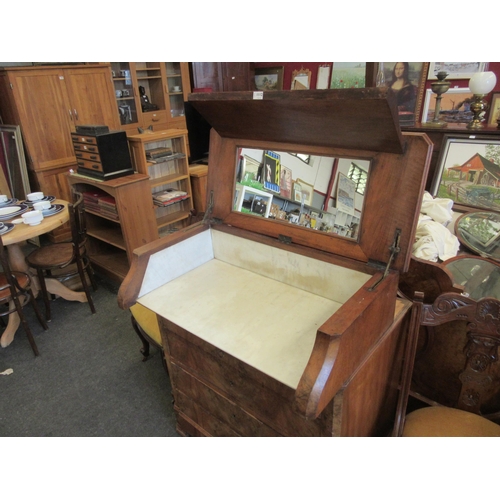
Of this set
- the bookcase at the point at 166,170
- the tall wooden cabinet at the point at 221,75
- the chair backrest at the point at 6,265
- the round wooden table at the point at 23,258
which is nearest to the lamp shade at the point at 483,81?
the bookcase at the point at 166,170

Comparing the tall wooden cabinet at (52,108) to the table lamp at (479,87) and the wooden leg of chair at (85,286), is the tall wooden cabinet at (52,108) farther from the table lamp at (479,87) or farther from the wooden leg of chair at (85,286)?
the table lamp at (479,87)

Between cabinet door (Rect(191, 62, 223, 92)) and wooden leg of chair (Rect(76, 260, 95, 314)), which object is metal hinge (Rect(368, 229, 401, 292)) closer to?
wooden leg of chair (Rect(76, 260, 95, 314))

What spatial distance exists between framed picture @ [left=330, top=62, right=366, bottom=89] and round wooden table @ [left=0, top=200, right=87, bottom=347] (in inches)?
137

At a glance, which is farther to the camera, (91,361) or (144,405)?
(91,361)

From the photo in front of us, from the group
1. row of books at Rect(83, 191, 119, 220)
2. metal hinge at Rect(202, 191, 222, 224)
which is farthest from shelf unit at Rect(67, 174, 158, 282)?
metal hinge at Rect(202, 191, 222, 224)

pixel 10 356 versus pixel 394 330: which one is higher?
pixel 394 330

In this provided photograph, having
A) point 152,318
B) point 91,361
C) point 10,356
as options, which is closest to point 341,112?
point 152,318

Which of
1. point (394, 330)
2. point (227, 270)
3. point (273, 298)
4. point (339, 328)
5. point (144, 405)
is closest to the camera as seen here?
point (339, 328)

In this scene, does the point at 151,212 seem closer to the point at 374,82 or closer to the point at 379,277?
the point at 374,82

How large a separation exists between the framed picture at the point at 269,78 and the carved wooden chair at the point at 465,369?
4790mm

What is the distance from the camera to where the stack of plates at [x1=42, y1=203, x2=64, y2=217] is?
2.57 meters

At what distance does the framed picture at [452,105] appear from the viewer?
3268mm

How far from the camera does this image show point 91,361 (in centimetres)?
230

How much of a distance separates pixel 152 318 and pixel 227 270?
0.69m
